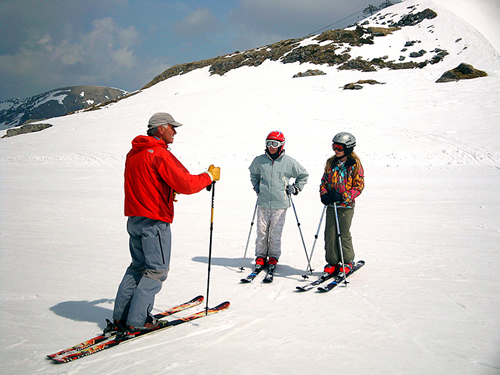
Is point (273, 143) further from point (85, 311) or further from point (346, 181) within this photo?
point (85, 311)

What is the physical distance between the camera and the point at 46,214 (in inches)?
386

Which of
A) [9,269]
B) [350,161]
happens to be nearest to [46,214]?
[9,269]

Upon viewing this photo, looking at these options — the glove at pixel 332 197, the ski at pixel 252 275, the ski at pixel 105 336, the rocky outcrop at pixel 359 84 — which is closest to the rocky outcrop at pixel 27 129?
the rocky outcrop at pixel 359 84

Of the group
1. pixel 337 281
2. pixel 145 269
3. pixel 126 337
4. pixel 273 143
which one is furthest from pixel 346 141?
pixel 126 337

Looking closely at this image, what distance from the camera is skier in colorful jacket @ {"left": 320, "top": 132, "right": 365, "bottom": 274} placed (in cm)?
524

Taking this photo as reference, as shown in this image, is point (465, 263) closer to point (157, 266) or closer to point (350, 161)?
point (350, 161)

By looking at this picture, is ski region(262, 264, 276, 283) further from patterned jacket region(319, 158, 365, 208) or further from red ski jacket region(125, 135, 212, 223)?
red ski jacket region(125, 135, 212, 223)

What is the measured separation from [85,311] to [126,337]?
3.74ft

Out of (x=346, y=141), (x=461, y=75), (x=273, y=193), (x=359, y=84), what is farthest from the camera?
(x=359, y=84)

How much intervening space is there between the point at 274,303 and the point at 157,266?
176cm

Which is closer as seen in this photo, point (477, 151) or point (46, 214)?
point (46, 214)

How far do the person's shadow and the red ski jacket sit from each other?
1.56m

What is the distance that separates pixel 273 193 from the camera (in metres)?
5.70

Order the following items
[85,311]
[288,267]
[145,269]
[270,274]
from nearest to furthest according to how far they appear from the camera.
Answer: [145,269], [85,311], [270,274], [288,267]
